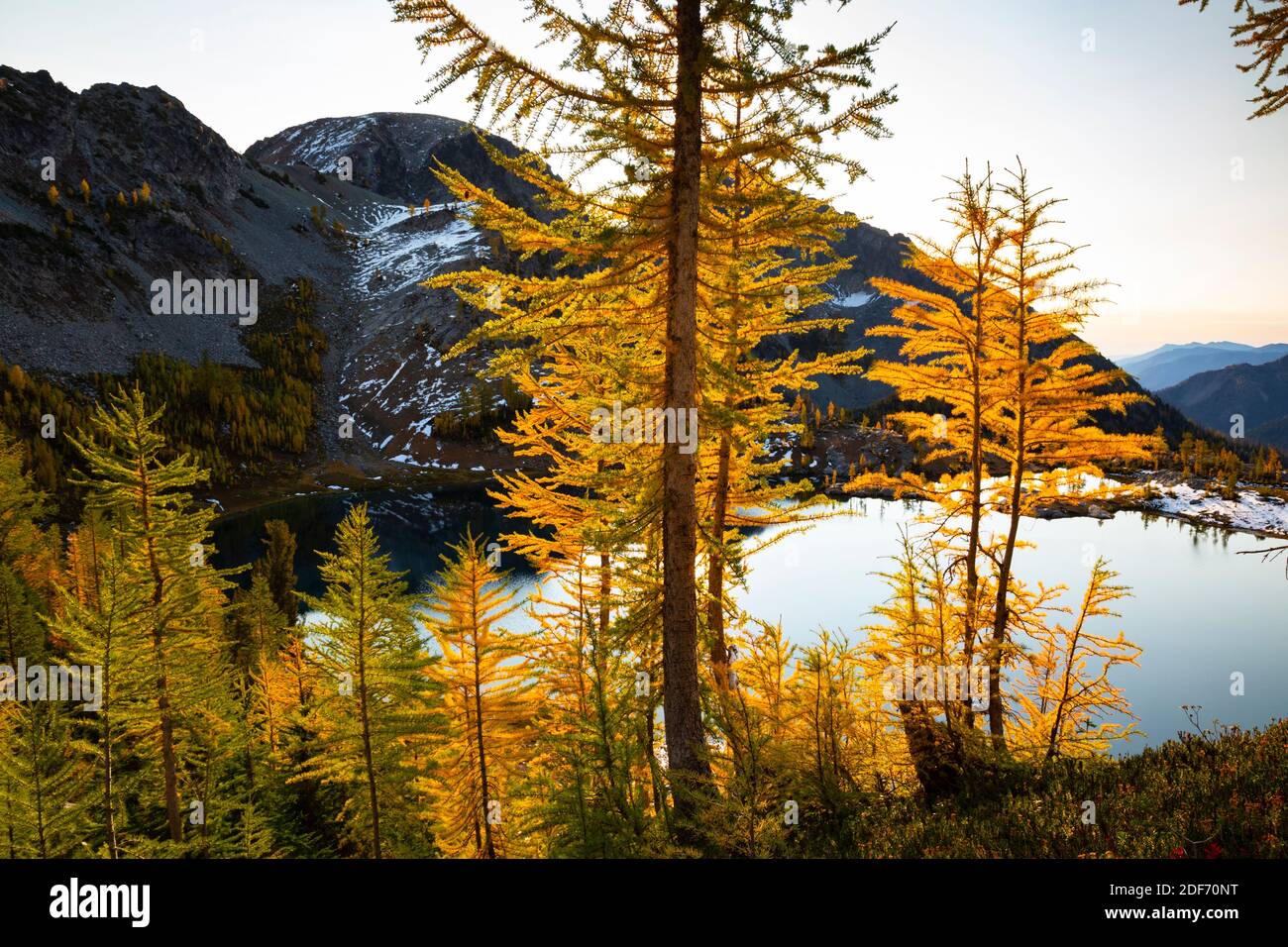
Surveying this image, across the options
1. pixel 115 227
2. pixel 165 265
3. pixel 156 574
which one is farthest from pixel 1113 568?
pixel 115 227

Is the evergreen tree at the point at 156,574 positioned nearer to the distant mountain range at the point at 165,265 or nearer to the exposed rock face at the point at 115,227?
the distant mountain range at the point at 165,265

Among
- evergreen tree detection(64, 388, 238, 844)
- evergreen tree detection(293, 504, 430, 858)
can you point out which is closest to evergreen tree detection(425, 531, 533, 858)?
evergreen tree detection(293, 504, 430, 858)

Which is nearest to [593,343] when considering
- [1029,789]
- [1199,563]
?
[1029,789]

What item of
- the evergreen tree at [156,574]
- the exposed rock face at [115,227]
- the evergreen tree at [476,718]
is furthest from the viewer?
the exposed rock face at [115,227]

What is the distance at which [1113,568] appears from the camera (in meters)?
70.3

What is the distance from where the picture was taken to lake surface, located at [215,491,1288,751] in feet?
124

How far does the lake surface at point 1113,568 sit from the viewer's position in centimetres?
3788

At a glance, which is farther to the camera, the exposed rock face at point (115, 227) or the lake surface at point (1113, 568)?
the exposed rock face at point (115, 227)

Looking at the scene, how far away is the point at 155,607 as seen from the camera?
11.5 meters

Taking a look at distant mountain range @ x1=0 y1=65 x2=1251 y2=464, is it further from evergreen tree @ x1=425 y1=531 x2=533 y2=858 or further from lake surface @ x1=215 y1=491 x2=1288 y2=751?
evergreen tree @ x1=425 y1=531 x2=533 y2=858

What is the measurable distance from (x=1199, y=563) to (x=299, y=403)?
167 m

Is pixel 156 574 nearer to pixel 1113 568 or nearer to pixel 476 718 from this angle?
pixel 476 718

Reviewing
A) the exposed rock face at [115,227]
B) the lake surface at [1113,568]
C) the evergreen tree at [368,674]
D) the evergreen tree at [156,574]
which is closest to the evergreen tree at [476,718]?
the evergreen tree at [368,674]
